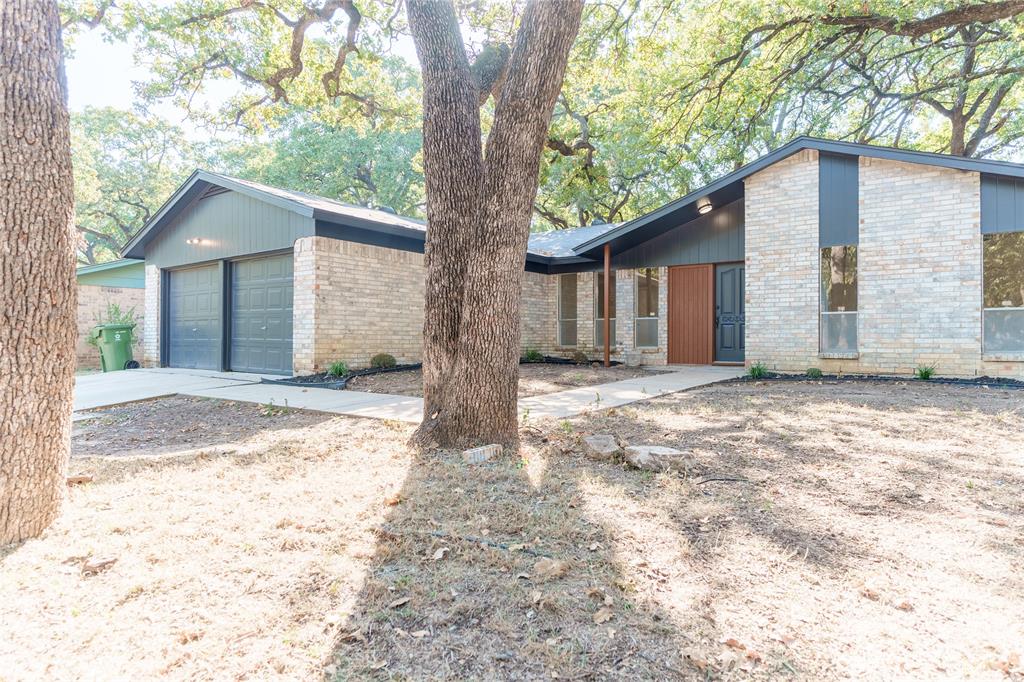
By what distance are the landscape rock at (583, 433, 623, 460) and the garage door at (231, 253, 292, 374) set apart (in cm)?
774

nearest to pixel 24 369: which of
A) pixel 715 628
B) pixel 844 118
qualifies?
pixel 715 628

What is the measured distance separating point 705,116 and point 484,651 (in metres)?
14.9

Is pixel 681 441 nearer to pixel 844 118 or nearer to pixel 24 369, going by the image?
pixel 24 369

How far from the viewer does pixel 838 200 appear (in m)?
9.67

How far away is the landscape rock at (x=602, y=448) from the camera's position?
4070 mm

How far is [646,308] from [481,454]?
10.0 metres

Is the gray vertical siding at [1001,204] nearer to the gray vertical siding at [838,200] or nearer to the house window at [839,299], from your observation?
the gray vertical siding at [838,200]

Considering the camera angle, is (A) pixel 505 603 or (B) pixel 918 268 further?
(B) pixel 918 268

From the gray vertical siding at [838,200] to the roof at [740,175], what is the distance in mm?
258

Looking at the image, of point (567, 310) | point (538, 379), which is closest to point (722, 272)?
point (567, 310)

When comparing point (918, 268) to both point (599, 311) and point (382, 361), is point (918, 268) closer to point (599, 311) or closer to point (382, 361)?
point (599, 311)

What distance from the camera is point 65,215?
8.72 ft

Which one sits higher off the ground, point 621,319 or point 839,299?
point 839,299

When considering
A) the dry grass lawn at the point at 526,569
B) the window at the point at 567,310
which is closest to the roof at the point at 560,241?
the window at the point at 567,310
